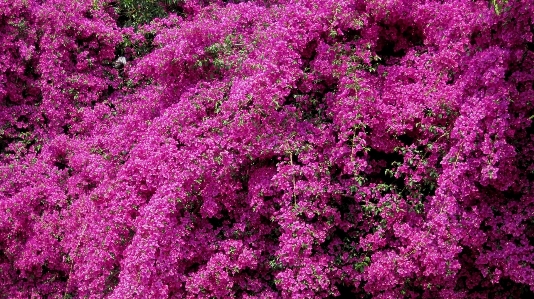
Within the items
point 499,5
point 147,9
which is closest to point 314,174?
point 499,5

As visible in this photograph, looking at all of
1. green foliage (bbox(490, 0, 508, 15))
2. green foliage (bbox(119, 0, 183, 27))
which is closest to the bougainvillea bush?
green foliage (bbox(490, 0, 508, 15))

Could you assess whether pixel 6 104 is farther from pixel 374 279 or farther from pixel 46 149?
pixel 374 279

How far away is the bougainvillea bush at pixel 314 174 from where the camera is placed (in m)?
4.77

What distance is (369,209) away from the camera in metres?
5.02

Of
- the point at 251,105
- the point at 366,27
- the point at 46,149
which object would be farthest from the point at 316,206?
the point at 46,149

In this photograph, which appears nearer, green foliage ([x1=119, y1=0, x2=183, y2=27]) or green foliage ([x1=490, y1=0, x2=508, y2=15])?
green foliage ([x1=490, y1=0, x2=508, y2=15])

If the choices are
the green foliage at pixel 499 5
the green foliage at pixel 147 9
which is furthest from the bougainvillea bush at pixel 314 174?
the green foliage at pixel 147 9

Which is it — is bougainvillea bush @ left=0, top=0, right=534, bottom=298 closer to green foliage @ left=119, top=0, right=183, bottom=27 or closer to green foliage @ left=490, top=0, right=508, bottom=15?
green foliage @ left=490, top=0, right=508, bottom=15

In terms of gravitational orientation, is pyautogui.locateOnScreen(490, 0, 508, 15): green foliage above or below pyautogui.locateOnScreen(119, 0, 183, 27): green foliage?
above

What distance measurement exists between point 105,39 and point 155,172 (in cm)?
289

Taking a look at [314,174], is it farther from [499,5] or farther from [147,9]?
[147,9]

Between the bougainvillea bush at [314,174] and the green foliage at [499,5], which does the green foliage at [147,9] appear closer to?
the bougainvillea bush at [314,174]

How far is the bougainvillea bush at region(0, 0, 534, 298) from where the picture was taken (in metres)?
4.77

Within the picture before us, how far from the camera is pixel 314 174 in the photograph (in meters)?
5.05
